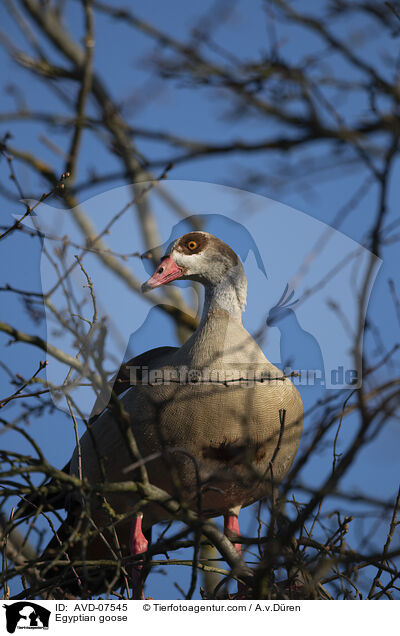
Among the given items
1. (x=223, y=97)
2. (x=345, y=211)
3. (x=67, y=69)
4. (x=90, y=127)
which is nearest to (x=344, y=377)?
(x=345, y=211)

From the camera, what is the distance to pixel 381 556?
4.23ft

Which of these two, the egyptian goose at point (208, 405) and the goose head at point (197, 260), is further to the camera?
the goose head at point (197, 260)

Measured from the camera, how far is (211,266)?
2.27 m

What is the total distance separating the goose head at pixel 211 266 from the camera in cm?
223

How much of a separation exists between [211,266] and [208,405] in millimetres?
520
